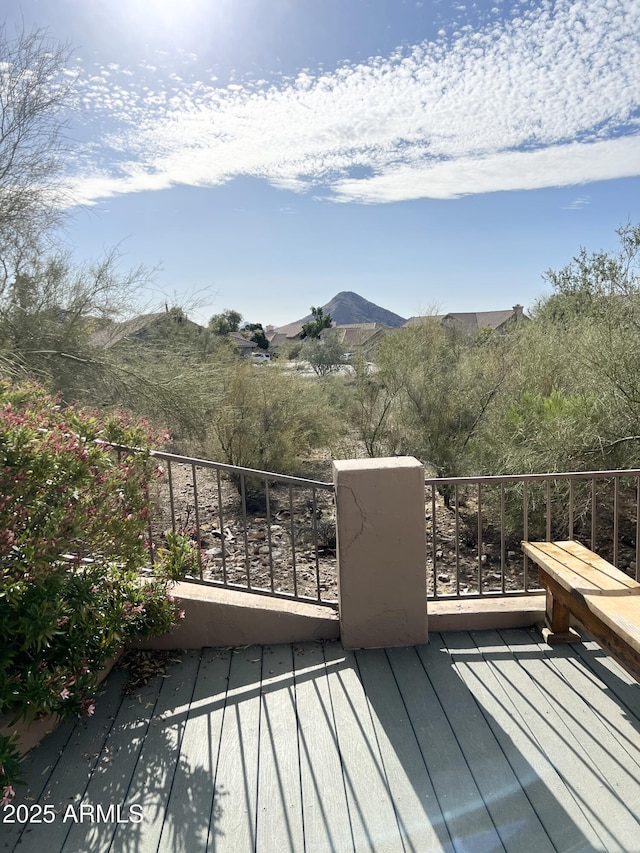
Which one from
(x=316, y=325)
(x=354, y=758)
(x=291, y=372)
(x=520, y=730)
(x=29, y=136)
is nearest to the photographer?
(x=354, y=758)

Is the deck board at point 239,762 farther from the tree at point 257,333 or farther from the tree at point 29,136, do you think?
the tree at point 257,333

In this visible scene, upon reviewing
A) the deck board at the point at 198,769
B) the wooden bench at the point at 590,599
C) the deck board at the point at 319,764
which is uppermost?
the wooden bench at the point at 590,599

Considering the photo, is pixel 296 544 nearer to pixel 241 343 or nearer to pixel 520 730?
pixel 520 730

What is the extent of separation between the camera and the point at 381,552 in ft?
9.39

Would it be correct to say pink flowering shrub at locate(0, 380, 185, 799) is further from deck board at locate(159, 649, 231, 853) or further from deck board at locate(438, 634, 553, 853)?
deck board at locate(438, 634, 553, 853)

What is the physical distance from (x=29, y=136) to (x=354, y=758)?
7.62 metres

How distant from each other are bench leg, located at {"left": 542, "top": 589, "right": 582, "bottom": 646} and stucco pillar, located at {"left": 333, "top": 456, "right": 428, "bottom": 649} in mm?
681

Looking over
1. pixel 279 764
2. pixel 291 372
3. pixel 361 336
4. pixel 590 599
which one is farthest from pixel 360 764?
pixel 361 336

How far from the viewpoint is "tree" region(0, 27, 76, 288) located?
6.35 metres

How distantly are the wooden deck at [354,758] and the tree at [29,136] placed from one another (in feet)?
20.4

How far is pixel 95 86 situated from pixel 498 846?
330 inches

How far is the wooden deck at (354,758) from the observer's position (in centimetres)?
178

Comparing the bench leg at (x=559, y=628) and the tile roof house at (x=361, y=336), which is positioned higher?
the tile roof house at (x=361, y=336)

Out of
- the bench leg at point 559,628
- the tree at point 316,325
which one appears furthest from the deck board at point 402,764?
the tree at point 316,325
